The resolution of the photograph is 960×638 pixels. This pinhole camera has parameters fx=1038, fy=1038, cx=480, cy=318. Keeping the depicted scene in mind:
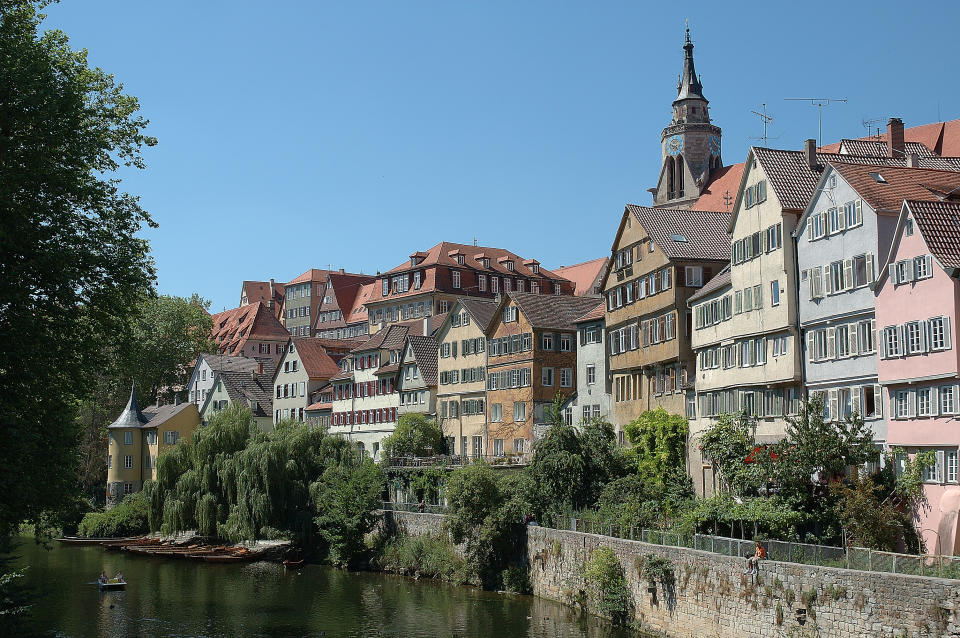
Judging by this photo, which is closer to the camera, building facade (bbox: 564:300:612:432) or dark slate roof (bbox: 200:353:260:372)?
building facade (bbox: 564:300:612:432)

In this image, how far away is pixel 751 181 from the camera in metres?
41.4

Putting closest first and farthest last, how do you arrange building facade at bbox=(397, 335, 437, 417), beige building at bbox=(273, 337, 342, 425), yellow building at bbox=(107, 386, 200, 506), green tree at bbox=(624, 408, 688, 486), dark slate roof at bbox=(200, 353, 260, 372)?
green tree at bbox=(624, 408, 688, 486) → building facade at bbox=(397, 335, 437, 417) → yellow building at bbox=(107, 386, 200, 506) → beige building at bbox=(273, 337, 342, 425) → dark slate roof at bbox=(200, 353, 260, 372)

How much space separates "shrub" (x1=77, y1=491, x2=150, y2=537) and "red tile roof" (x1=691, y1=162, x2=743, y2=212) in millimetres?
49673

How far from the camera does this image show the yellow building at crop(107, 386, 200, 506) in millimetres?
81125

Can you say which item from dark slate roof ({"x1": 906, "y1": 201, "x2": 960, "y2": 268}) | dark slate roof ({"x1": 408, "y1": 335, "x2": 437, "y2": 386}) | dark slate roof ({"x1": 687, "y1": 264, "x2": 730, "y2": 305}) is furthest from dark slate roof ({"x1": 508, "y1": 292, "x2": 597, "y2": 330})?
dark slate roof ({"x1": 906, "y1": 201, "x2": 960, "y2": 268})

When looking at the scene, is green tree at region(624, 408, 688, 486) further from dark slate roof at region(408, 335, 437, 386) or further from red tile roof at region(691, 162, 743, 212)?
red tile roof at region(691, 162, 743, 212)

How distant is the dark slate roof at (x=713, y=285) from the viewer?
4281 cm

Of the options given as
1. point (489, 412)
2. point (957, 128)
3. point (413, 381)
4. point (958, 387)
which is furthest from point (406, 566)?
point (957, 128)

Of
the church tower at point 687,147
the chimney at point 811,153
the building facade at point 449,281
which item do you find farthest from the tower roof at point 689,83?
the chimney at point 811,153

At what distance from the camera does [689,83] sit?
102 meters

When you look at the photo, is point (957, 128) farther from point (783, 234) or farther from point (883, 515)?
point (883, 515)

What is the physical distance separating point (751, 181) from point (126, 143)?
944 inches

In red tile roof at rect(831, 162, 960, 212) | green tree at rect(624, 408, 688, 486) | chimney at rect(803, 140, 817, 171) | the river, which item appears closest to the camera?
red tile roof at rect(831, 162, 960, 212)

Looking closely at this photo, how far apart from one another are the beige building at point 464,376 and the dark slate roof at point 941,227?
35.7 meters
